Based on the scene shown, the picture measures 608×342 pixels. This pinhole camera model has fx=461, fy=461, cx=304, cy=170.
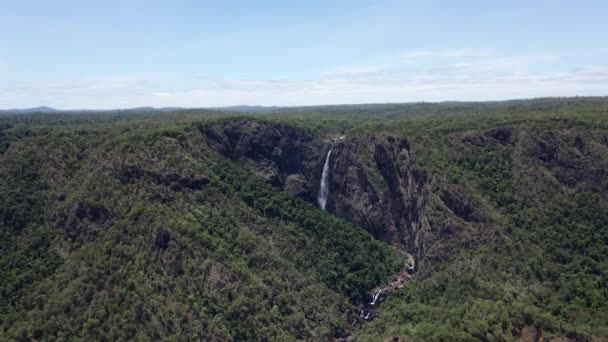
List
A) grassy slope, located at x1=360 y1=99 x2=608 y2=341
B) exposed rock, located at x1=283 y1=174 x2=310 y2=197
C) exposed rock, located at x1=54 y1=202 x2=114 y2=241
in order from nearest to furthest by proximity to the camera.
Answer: grassy slope, located at x1=360 y1=99 x2=608 y2=341 → exposed rock, located at x1=54 y1=202 x2=114 y2=241 → exposed rock, located at x1=283 y1=174 x2=310 y2=197

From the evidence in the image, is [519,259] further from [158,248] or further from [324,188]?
[158,248]

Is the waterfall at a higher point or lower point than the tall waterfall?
lower

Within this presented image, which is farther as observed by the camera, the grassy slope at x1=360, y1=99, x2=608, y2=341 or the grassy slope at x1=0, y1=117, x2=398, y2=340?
the grassy slope at x1=0, y1=117, x2=398, y2=340

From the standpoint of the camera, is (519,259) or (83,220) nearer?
(519,259)

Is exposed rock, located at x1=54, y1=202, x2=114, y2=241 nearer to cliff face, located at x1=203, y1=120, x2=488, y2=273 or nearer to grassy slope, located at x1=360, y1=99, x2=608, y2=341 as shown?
cliff face, located at x1=203, y1=120, x2=488, y2=273

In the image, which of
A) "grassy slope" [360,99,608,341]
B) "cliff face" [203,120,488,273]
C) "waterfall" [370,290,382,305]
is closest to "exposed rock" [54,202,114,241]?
"cliff face" [203,120,488,273]

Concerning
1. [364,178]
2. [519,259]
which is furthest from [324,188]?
[519,259]

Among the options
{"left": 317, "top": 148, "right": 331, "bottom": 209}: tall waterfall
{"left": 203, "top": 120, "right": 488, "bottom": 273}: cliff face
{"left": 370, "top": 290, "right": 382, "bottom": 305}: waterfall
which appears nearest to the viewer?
{"left": 370, "top": 290, "right": 382, "bottom": 305}: waterfall
